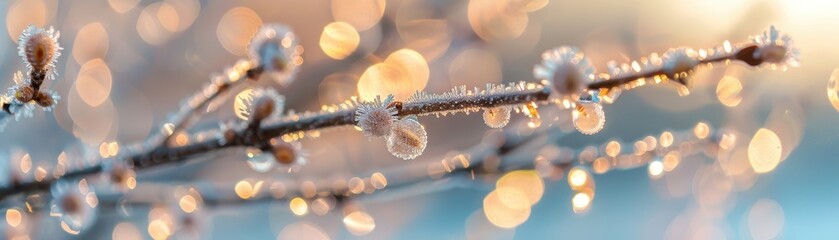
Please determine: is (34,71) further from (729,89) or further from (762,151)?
(762,151)

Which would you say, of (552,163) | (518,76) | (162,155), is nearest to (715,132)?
(552,163)

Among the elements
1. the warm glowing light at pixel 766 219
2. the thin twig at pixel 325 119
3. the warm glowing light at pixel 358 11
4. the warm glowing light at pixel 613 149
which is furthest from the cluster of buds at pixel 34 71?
the warm glowing light at pixel 766 219

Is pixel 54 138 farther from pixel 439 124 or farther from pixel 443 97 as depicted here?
pixel 443 97

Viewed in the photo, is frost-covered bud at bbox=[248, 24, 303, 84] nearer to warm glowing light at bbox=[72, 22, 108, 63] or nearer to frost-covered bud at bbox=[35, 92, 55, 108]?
frost-covered bud at bbox=[35, 92, 55, 108]

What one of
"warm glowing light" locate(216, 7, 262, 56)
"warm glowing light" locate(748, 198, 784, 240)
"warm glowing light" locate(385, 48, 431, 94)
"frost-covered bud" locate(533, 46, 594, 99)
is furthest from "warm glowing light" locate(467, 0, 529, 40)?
"warm glowing light" locate(748, 198, 784, 240)

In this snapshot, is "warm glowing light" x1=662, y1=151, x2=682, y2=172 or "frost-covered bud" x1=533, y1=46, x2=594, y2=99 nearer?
"frost-covered bud" x1=533, y1=46, x2=594, y2=99

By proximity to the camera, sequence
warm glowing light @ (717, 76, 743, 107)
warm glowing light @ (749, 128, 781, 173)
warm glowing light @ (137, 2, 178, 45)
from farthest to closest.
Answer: warm glowing light @ (749, 128, 781, 173) < warm glowing light @ (137, 2, 178, 45) < warm glowing light @ (717, 76, 743, 107)
